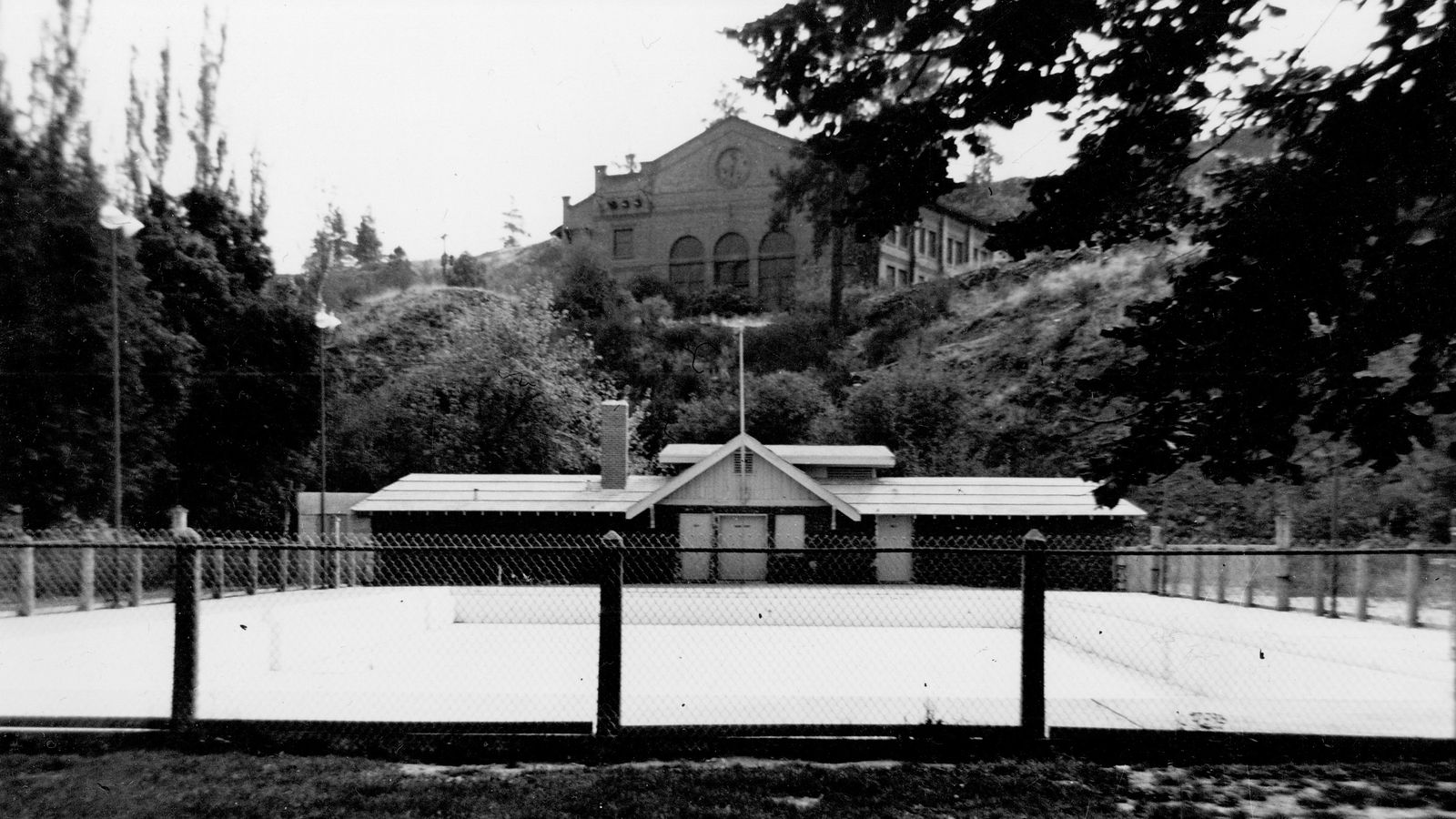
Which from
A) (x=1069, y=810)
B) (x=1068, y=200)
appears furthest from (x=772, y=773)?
(x=1068, y=200)

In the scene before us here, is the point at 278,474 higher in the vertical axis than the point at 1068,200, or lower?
lower

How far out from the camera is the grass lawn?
566cm

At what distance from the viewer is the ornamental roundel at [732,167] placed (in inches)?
2360

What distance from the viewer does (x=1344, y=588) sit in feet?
79.7

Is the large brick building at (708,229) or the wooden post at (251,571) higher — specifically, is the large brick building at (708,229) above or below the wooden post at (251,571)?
above

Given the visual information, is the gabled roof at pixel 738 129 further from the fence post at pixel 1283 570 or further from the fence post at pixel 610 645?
the fence post at pixel 610 645

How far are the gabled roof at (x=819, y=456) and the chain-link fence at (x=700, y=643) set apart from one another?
10.8 ft

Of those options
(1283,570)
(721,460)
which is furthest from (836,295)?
(1283,570)

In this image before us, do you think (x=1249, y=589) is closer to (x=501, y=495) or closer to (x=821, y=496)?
Result: (x=821, y=496)

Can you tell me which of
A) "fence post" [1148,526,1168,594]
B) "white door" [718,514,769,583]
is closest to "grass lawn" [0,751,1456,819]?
"fence post" [1148,526,1168,594]

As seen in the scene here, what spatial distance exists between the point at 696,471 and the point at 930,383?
18254 mm

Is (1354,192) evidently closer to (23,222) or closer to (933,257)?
(23,222)

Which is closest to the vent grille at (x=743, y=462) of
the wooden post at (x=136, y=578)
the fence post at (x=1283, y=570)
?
the fence post at (x=1283, y=570)

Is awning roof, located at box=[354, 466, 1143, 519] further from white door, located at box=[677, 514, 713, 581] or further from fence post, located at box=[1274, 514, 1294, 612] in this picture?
fence post, located at box=[1274, 514, 1294, 612]
